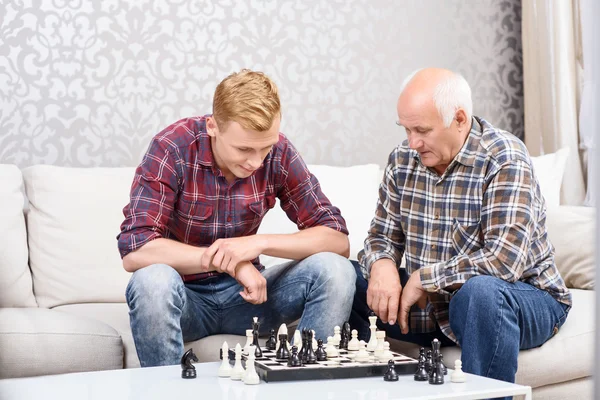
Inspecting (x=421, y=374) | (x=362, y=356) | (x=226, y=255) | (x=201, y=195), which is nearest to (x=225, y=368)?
(x=362, y=356)

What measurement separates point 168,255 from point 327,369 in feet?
2.12

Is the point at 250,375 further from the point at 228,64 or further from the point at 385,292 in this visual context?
the point at 228,64

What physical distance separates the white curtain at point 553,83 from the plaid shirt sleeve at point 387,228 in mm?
1432

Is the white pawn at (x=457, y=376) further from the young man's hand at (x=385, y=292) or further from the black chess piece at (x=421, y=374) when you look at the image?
the young man's hand at (x=385, y=292)

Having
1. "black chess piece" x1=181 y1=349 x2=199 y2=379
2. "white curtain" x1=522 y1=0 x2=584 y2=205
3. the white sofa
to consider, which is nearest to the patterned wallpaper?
"white curtain" x1=522 y1=0 x2=584 y2=205

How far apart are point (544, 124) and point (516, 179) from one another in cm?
169

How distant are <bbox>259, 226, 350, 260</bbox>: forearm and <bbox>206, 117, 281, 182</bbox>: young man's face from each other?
198 mm

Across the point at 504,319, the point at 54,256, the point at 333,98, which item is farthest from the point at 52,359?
the point at 333,98

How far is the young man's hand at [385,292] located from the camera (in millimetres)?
2020

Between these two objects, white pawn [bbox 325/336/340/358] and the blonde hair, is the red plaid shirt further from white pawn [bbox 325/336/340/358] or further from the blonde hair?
white pawn [bbox 325/336/340/358]

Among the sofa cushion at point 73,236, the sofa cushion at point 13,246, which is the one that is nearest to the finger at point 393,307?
the sofa cushion at point 73,236

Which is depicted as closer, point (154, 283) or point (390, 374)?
point (390, 374)

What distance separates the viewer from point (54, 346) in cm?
192

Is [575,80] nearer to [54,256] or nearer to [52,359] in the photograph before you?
→ [54,256]
